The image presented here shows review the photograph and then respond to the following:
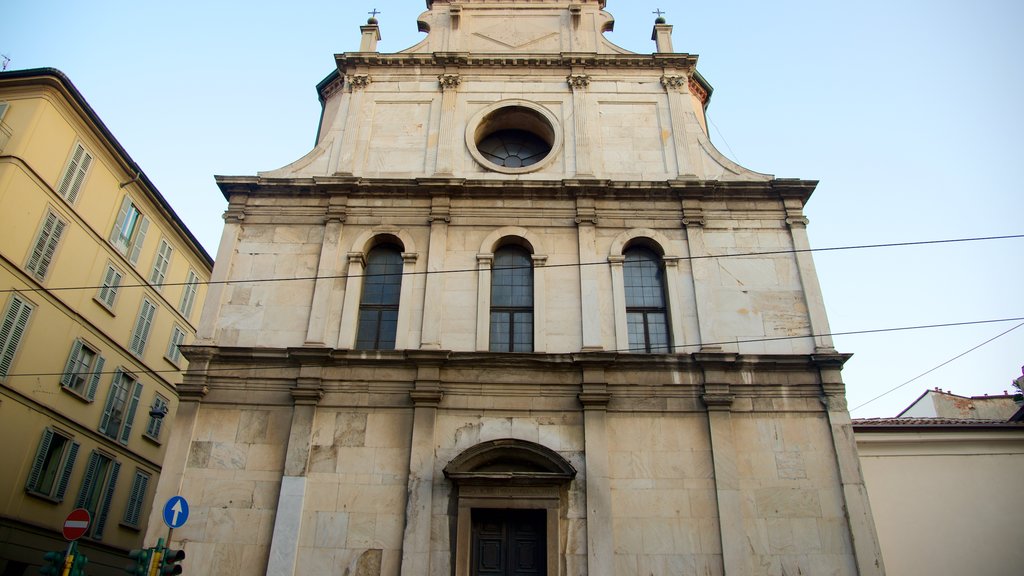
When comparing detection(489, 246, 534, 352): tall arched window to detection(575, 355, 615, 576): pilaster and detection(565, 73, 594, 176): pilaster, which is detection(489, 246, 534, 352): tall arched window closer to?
detection(575, 355, 615, 576): pilaster

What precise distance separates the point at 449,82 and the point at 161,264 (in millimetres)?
13988

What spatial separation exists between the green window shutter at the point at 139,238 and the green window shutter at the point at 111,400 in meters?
3.75

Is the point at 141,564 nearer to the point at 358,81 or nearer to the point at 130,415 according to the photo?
the point at 358,81

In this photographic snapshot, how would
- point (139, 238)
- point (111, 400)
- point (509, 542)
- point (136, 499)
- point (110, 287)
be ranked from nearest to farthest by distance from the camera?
point (509, 542), point (110, 287), point (111, 400), point (136, 499), point (139, 238)

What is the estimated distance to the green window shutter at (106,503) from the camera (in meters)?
20.8

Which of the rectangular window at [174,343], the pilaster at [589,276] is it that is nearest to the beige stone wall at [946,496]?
the pilaster at [589,276]

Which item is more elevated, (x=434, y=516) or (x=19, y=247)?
(x=19, y=247)

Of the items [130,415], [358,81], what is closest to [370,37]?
[358,81]

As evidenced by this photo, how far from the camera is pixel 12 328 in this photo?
57.7 ft

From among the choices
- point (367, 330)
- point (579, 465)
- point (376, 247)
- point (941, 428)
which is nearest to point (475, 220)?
point (376, 247)

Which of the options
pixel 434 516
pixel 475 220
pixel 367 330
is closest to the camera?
pixel 434 516

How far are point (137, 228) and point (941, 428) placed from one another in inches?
939

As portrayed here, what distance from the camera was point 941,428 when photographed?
14.4 metres

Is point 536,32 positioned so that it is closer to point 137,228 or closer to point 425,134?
point 425,134
